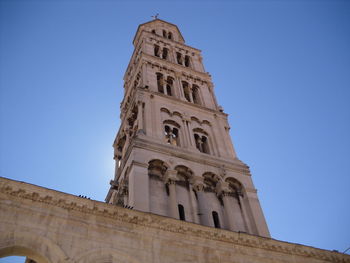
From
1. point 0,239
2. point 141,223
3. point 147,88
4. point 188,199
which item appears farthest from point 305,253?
point 147,88

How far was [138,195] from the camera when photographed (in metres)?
19.8

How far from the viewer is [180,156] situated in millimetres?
23484

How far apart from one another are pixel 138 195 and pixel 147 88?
11.4m

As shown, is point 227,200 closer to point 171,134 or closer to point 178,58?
point 171,134

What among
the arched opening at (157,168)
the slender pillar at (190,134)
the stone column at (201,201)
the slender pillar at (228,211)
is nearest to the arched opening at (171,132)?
the slender pillar at (190,134)

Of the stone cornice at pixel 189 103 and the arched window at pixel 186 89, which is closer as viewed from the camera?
the stone cornice at pixel 189 103

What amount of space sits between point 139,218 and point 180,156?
8.18m

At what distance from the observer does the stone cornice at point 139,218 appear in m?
14.4

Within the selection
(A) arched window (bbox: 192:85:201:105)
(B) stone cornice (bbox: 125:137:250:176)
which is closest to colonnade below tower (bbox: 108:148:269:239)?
(B) stone cornice (bbox: 125:137:250:176)

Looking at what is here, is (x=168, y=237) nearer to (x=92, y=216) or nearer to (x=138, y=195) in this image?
(x=92, y=216)

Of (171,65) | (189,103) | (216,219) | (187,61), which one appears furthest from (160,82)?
(216,219)

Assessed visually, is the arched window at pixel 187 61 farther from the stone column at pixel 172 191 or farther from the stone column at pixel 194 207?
the stone column at pixel 194 207

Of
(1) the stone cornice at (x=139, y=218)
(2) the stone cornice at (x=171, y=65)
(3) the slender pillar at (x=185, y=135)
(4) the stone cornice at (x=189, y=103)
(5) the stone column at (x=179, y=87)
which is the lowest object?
(1) the stone cornice at (x=139, y=218)

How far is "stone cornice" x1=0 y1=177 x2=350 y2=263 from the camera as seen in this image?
1440 cm
